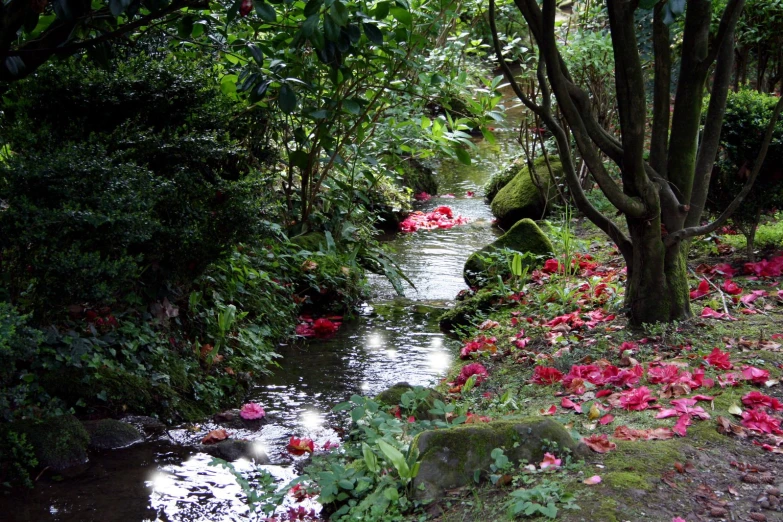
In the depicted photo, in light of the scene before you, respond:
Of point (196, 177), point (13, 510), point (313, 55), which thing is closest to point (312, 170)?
point (313, 55)

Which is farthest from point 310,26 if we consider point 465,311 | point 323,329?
point 465,311

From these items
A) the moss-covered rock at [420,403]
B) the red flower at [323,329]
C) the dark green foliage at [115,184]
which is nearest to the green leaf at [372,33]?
the dark green foliage at [115,184]

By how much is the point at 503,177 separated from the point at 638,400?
28.8 ft

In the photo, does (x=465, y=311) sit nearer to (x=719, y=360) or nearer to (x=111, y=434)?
(x=719, y=360)

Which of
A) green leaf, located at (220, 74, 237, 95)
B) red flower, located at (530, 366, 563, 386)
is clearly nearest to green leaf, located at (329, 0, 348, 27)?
red flower, located at (530, 366, 563, 386)

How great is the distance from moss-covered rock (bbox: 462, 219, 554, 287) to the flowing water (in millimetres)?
376

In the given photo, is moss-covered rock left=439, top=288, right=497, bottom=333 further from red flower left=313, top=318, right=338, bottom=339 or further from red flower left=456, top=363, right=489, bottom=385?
red flower left=456, top=363, right=489, bottom=385

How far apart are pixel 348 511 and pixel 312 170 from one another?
4415 millimetres

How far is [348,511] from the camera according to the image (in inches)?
117

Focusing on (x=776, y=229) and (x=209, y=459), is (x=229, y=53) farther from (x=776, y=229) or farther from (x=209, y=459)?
(x=776, y=229)

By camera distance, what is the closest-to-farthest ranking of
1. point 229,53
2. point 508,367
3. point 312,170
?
1. point 508,367
2. point 229,53
3. point 312,170

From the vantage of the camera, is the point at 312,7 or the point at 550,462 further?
the point at 312,7

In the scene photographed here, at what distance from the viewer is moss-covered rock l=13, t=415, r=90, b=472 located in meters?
3.48

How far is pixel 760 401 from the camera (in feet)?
11.2
